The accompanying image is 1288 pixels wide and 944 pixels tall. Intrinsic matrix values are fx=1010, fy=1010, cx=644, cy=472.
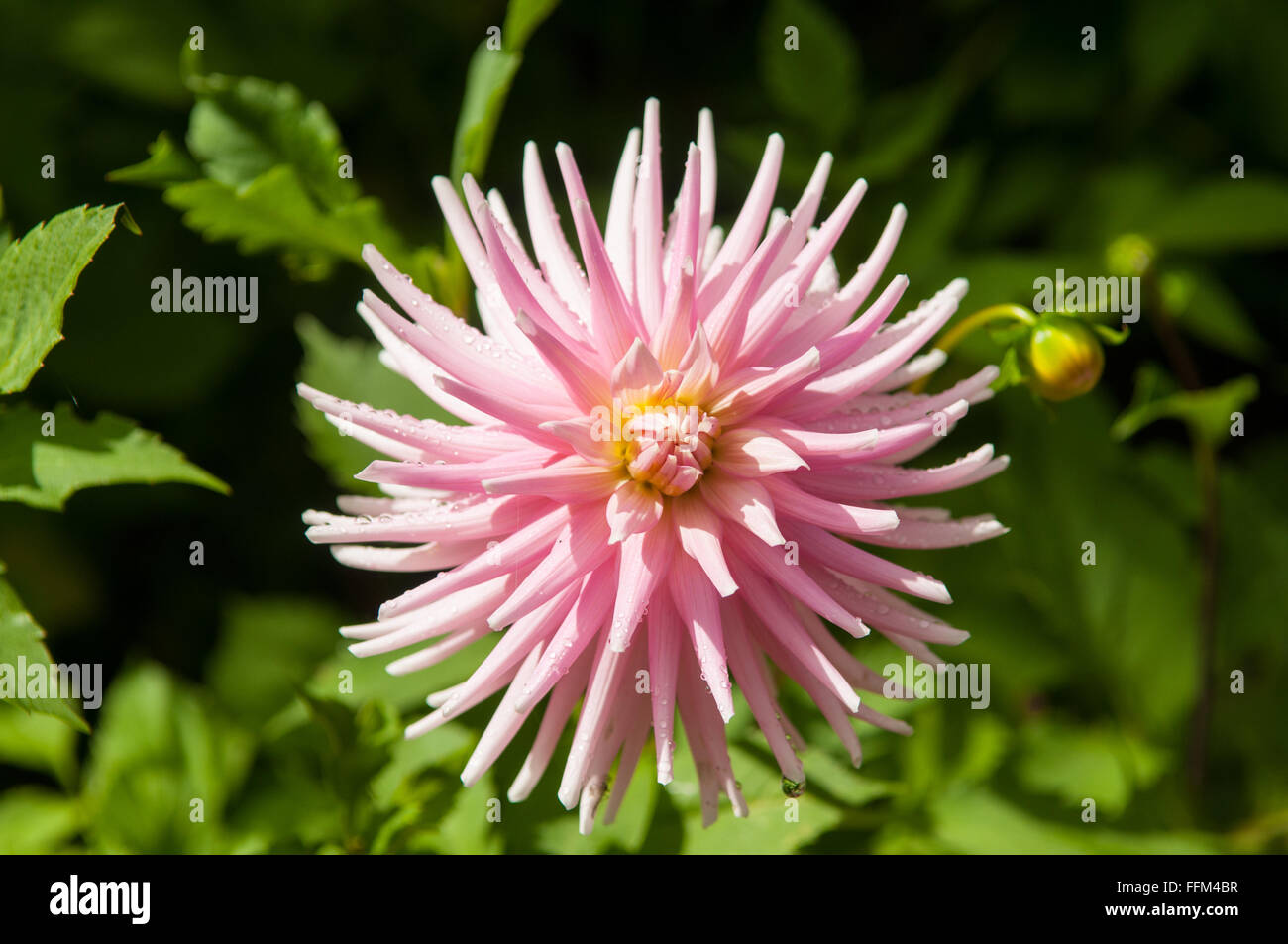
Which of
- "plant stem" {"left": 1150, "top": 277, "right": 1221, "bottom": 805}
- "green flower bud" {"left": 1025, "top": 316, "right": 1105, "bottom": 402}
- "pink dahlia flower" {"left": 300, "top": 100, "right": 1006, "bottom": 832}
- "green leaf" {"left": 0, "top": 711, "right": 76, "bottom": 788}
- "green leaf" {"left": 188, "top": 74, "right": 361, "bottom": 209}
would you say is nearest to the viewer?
"pink dahlia flower" {"left": 300, "top": 100, "right": 1006, "bottom": 832}

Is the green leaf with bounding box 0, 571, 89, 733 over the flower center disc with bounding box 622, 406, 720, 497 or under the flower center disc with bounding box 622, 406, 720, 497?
under

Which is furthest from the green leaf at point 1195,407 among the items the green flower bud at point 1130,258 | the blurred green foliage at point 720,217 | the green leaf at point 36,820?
the green leaf at point 36,820

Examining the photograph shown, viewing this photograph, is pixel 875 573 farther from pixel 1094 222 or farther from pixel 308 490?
pixel 308 490

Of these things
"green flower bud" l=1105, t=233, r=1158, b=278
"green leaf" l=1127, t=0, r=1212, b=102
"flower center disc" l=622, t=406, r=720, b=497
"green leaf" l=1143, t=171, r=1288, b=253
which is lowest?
"flower center disc" l=622, t=406, r=720, b=497

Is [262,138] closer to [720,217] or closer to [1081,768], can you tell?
[720,217]

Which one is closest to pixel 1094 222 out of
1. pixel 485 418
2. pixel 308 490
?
pixel 485 418

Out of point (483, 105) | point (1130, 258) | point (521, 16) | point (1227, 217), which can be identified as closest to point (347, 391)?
point (483, 105)

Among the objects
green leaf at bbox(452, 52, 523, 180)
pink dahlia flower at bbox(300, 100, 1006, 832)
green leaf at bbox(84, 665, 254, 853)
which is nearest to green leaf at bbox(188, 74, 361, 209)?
green leaf at bbox(452, 52, 523, 180)

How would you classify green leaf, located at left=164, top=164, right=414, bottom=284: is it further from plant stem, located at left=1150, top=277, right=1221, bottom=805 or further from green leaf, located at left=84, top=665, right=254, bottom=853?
plant stem, located at left=1150, top=277, right=1221, bottom=805
